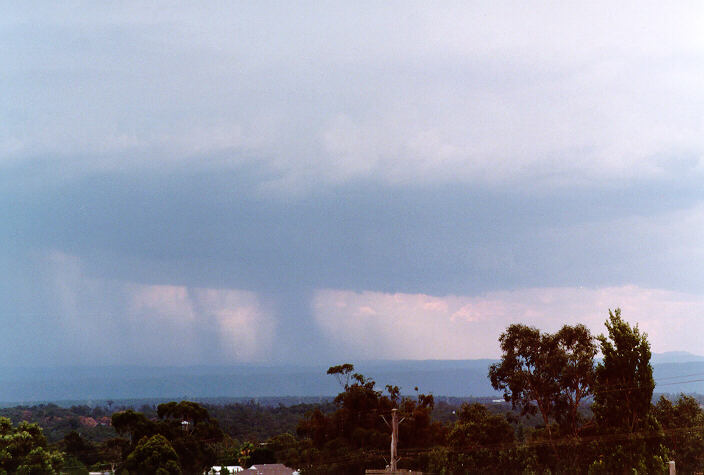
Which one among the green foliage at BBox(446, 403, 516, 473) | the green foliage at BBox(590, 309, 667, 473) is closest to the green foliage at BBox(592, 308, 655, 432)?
the green foliage at BBox(590, 309, 667, 473)

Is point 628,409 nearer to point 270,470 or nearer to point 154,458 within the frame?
point 154,458

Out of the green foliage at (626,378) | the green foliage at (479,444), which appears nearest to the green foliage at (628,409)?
the green foliage at (626,378)

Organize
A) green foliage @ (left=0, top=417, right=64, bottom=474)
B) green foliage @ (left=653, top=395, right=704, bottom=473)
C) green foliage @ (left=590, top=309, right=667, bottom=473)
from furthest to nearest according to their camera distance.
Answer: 1. green foliage @ (left=0, top=417, right=64, bottom=474)
2. green foliage @ (left=653, top=395, right=704, bottom=473)
3. green foliage @ (left=590, top=309, right=667, bottom=473)

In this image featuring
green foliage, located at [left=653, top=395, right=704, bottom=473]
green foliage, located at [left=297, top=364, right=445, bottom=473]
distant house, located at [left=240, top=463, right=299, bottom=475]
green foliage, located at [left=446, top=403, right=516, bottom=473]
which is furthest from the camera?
distant house, located at [left=240, top=463, right=299, bottom=475]

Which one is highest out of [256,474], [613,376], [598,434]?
[613,376]

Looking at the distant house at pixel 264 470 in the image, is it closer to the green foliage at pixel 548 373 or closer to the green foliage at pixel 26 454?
the green foliage at pixel 26 454

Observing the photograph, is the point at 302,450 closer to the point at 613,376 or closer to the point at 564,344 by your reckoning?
the point at 564,344

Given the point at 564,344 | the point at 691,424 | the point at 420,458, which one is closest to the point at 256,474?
the point at 420,458

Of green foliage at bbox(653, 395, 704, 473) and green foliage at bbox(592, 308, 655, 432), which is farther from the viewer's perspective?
green foliage at bbox(653, 395, 704, 473)

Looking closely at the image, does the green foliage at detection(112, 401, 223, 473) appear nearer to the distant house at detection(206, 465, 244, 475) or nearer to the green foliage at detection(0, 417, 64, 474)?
the distant house at detection(206, 465, 244, 475)
